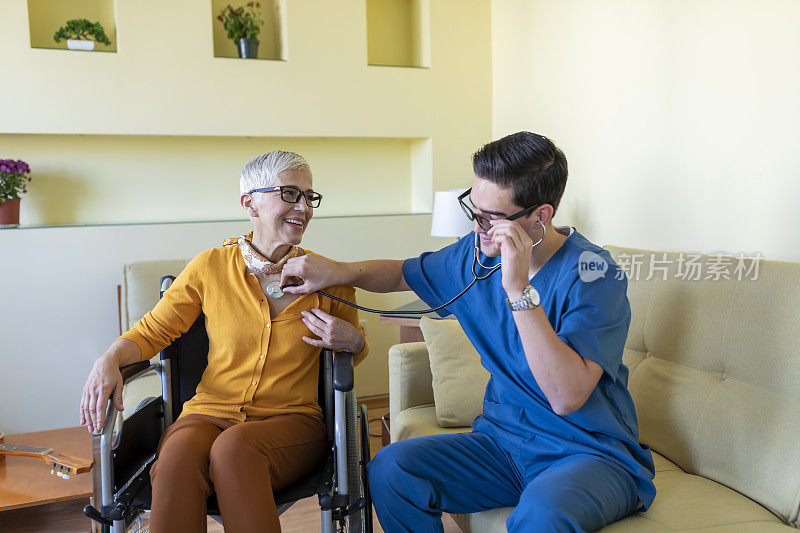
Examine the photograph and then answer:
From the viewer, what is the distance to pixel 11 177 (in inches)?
119

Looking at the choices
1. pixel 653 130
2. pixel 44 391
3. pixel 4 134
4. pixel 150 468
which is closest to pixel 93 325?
pixel 44 391

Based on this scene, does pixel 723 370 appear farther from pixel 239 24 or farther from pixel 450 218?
pixel 239 24

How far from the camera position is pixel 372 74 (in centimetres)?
356

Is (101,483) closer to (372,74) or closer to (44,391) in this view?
(44,391)

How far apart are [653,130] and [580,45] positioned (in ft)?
2.15

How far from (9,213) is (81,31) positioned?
909mm

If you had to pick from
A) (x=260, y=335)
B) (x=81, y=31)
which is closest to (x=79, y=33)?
(x=81, y=31)

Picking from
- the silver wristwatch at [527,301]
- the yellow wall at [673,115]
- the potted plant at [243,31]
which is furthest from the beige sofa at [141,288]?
the silver wristwatch at [527,301]

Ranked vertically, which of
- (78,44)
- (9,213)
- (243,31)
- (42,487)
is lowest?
(42,487)

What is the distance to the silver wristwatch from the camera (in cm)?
141

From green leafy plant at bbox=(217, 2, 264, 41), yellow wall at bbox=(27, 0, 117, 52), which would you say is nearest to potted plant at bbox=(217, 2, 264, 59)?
green leafy plant at bbox=(217, 2, 264, 41)

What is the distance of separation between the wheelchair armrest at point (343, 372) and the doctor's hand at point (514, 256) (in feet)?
1.49

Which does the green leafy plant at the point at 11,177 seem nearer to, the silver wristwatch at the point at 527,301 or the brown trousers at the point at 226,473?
the brown trousers at the point at 226,473

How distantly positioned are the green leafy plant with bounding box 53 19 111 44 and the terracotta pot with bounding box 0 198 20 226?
802 mm
